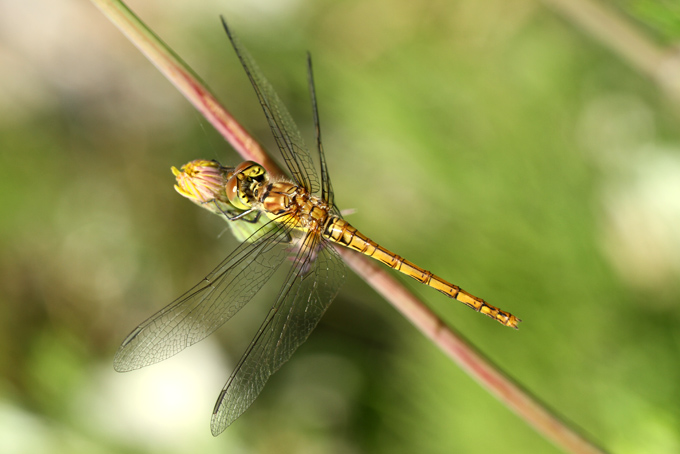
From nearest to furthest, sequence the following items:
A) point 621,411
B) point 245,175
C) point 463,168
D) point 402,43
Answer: point 245,175
point 621,411
point 463,168
point 402,43

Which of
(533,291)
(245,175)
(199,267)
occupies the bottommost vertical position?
(245,175)

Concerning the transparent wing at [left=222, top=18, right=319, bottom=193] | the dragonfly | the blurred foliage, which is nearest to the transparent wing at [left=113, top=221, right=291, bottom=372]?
the dragonfly

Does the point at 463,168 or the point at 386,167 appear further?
the point at 386,167

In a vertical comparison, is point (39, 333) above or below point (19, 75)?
below

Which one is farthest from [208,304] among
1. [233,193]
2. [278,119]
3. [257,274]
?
[278,119]

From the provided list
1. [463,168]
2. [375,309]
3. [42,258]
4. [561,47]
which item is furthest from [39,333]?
[561,47]

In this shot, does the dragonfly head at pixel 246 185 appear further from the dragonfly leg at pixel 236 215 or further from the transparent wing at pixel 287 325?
the transparent wing at pixel 287 325

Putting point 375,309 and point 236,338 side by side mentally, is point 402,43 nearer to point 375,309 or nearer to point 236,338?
point 375,309

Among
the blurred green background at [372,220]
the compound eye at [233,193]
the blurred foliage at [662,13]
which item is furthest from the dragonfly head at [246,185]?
the blurred foliage at [662,13]

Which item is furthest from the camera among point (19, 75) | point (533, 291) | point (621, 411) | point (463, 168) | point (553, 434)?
point (19, 75)
